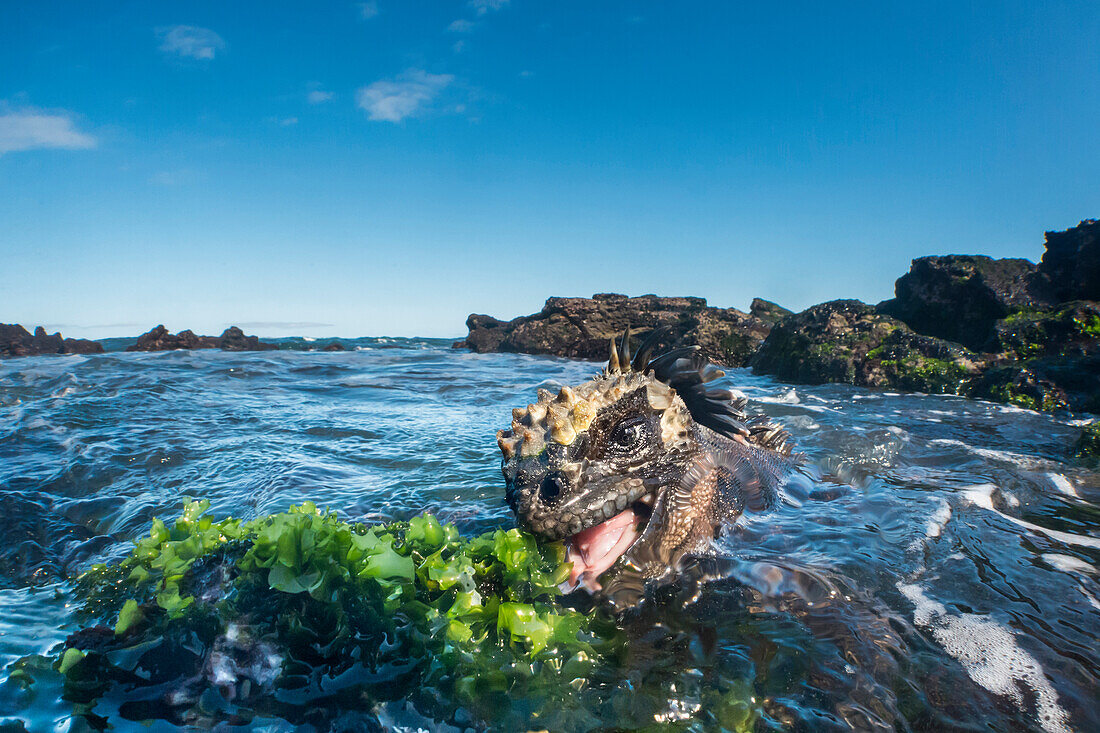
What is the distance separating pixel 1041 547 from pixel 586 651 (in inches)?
119

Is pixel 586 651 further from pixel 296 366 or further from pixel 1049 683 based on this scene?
pixel 296 366

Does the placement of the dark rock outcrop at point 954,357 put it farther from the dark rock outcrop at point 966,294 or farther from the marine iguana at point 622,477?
the marine iguana at point 622,477

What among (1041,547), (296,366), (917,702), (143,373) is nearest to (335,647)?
(917,702)

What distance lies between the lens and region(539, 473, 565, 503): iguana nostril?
2461mm

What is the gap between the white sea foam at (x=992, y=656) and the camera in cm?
197

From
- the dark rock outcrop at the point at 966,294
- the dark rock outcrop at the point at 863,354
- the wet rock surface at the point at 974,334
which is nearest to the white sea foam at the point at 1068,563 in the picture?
the wet rock surface at the point at 974,334

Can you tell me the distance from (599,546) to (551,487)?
576mm

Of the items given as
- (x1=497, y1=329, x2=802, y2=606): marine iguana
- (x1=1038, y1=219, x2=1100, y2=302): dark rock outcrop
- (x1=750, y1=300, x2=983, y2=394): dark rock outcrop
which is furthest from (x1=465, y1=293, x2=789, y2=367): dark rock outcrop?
(x1=497, y1=329, x2=802, y2=606): marine iguana

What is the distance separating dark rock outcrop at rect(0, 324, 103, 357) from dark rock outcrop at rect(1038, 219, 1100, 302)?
1325 inches

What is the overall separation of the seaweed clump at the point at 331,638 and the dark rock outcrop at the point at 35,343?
26608 mm

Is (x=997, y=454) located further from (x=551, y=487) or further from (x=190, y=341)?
(x=190, y=341)

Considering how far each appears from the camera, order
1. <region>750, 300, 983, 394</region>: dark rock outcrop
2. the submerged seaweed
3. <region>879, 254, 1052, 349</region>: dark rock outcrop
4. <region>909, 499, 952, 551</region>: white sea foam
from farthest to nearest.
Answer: <region>879, 254, 1052, 349</region>: dark rock outcrop < <region>750, 300, 983, 394</region>: dark rock outcrop < <region>909, 499, 952, 551</region>: white sea foam < the submerged seaweed

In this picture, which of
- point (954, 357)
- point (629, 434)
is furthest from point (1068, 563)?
point (954, 357)

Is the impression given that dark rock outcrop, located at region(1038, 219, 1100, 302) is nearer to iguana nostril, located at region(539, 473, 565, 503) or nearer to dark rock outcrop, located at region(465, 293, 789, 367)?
dark rock outcrop, located at region(465, 293, 789, 367)
